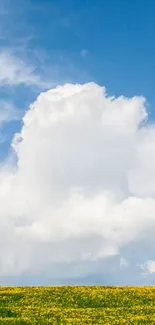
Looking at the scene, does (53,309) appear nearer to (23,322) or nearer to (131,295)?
(23,322)

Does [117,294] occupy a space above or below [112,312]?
above

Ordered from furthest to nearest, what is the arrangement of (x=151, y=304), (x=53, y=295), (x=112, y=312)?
(x=53, y=295)
(x=151, y=304)
(x=112, y=312)

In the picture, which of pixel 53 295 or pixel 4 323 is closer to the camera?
pixel 4 323

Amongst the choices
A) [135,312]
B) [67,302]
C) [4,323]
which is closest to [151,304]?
[135,312]

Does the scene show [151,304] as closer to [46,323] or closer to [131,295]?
[131,295]

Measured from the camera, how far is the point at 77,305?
139 feet

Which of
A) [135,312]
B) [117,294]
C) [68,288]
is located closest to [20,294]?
[68,288]

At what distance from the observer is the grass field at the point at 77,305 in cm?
3741

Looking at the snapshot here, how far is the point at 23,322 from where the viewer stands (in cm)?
3681

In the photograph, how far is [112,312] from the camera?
3981 centimetres

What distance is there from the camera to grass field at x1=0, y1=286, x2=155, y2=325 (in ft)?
123

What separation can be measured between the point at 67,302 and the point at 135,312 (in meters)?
6.01

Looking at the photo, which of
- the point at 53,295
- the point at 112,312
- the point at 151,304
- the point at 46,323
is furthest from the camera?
the point at 53,295

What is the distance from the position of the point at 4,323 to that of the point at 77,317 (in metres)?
5.13
